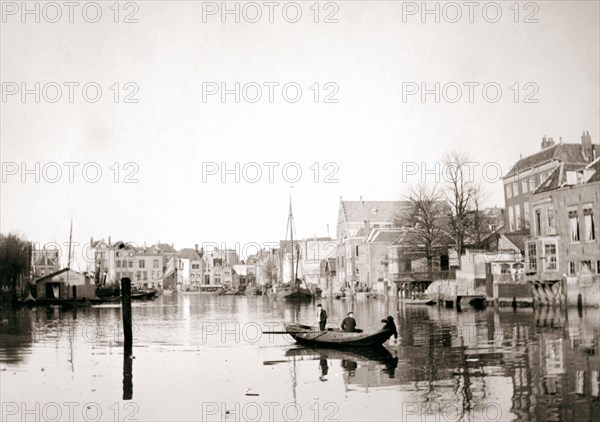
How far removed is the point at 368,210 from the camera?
13525 cm

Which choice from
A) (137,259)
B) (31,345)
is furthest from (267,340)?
(137,259)

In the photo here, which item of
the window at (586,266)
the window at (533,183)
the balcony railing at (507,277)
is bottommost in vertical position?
the balcony railing at (507,277)

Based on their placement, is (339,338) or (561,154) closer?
(339,338)

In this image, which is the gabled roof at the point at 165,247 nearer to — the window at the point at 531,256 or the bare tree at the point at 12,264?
the bare tree at the point at 12,264

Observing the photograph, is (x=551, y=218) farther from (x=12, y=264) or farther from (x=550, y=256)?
(x=12, y=264)

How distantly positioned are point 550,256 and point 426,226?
1012 inches

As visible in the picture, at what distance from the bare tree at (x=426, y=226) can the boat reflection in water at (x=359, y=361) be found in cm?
5110

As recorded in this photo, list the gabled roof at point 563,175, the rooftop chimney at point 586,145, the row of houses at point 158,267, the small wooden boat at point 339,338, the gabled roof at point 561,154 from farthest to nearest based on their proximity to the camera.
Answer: the row of houses at point 158,267 → the gabled roof at point 561,154 → the rooftop chimney at point 586,145 → the gabled roof at point 563,175 → the small wooden boat at point 339,338

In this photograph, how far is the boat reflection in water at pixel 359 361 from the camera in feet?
80.6

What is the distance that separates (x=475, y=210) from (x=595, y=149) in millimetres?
14305

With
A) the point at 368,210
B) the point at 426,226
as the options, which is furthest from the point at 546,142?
the point at 368,210

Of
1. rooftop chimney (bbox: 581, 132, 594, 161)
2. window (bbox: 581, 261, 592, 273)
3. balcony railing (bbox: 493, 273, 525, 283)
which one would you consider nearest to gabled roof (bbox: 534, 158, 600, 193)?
window (bbox: 581, 261, 592, 273)

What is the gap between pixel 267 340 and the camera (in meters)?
38.9

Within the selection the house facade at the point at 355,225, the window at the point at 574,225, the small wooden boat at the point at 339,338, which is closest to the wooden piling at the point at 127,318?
the small wooden boat at the point at 339,338
